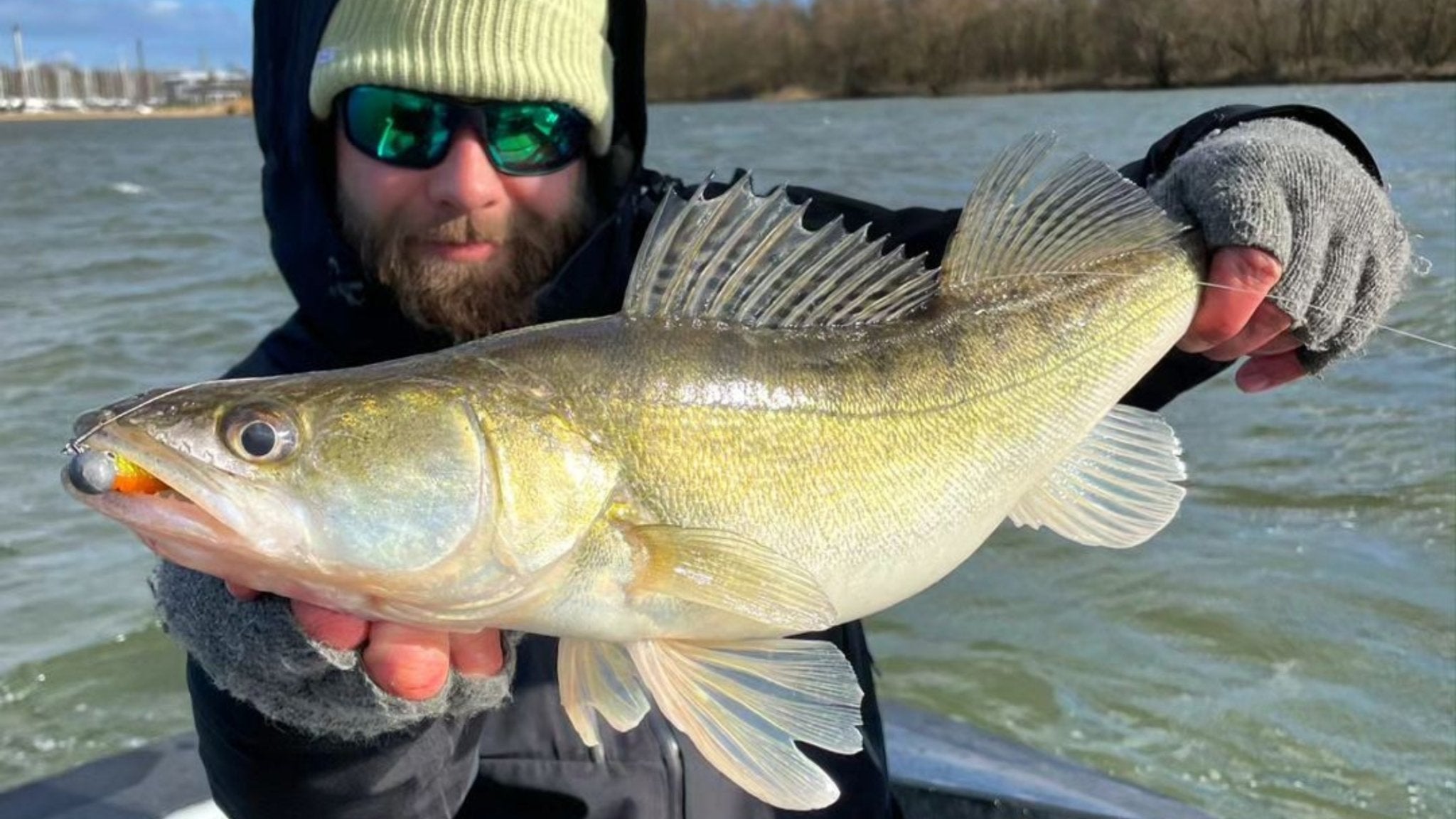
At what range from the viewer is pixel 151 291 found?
1389cm

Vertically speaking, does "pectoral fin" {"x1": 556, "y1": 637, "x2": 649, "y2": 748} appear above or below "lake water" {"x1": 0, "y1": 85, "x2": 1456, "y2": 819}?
above

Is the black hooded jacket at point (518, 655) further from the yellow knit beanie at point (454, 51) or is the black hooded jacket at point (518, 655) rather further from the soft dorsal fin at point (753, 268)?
the soft dorsal fin at point (753, 268)

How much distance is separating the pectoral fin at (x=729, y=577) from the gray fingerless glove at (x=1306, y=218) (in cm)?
99

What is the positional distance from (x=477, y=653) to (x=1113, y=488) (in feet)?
3.68

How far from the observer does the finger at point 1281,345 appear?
229cm

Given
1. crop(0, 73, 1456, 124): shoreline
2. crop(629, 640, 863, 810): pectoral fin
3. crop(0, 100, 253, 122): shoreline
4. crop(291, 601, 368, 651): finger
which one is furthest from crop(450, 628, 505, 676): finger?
crop(0, 100, 253, 122): shoreline

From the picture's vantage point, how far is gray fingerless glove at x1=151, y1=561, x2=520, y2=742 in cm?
183

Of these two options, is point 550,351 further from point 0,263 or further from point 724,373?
point 0,263

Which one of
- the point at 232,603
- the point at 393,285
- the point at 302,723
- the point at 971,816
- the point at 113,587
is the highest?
the point at 393,285

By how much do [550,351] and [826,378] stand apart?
1.36 ft

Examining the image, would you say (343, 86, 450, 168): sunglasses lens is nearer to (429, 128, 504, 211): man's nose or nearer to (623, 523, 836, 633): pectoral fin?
(429, 128, 504, 211): man's nose

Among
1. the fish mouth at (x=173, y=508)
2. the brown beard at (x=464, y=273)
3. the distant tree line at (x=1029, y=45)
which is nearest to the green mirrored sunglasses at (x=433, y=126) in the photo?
the brown beard at (x=464, y=273)

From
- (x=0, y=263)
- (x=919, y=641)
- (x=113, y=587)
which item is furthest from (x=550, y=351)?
(x=0, y=263)

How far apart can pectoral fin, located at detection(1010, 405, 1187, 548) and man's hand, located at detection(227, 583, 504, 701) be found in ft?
3.20
